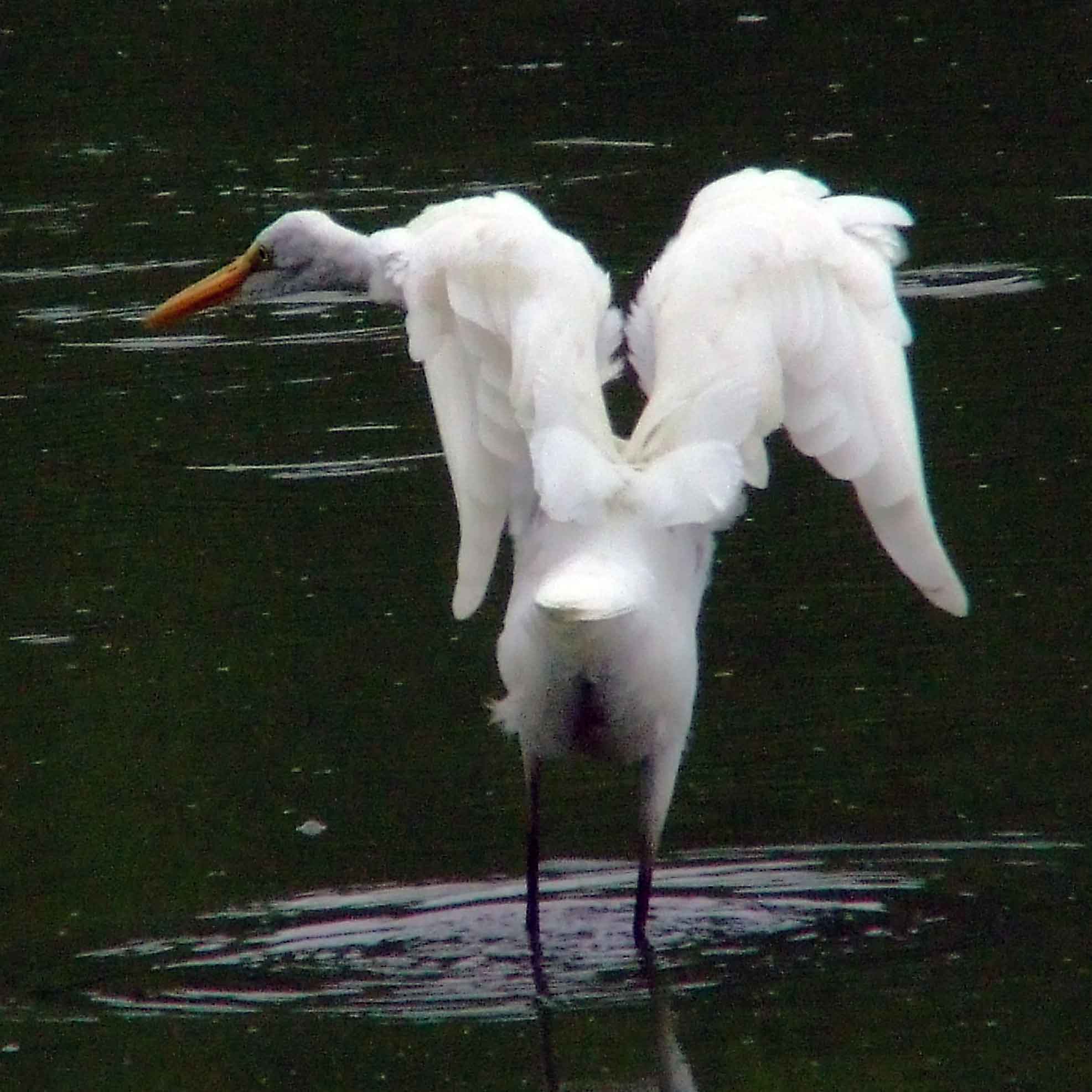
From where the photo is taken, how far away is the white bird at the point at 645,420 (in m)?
5.74

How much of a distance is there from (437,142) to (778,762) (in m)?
7.81

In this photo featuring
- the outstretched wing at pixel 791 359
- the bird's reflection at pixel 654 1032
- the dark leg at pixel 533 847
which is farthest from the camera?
the dark leg at pixel 533 847

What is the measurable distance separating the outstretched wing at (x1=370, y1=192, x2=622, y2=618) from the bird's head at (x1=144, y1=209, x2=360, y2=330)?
984mm

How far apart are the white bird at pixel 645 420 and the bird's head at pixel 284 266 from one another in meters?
0.91

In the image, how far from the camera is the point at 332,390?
10.7 m

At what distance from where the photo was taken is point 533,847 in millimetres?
6527

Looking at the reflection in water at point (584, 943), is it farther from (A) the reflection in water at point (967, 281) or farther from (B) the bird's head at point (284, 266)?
(A) the reflection in water at point (967, 281)

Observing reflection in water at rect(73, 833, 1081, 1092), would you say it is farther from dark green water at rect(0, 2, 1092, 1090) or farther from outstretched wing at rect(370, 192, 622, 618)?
outstretched wing at rect(370, 192, 622, 618)

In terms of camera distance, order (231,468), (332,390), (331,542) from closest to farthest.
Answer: (331,542)
(231,468)
(332,390)

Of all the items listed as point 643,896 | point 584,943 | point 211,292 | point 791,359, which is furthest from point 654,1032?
point 211,292

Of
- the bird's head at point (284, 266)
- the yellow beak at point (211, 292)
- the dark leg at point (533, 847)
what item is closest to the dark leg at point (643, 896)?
the dark leg at point (533, 847)

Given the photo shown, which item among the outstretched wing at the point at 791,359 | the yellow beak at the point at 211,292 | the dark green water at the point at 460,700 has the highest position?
the outstretched wing at the point at 791,359

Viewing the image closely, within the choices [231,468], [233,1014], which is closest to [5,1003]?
[233,1014]

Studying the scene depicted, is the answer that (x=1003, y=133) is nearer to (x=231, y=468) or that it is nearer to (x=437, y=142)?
(x=437, y=142)
